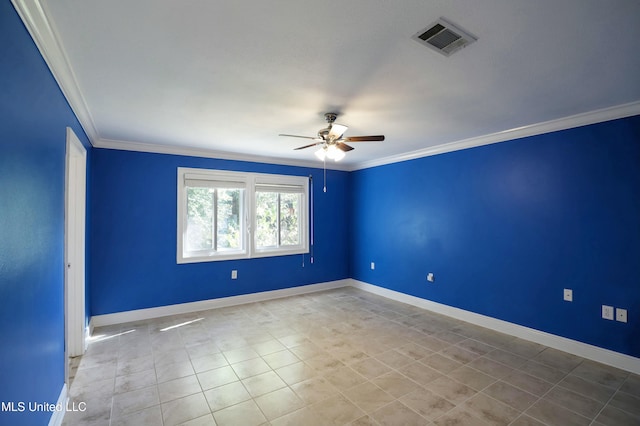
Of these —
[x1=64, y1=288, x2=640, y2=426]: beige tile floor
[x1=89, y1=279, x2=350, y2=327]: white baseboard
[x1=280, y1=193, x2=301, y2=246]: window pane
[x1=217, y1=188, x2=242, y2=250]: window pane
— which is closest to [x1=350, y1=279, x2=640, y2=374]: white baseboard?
[x1=64, y1=288, x2=640, y2=426]: beige tile floor

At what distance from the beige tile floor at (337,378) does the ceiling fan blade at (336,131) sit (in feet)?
7.35

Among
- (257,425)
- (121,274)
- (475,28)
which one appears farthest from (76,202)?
(475,28)

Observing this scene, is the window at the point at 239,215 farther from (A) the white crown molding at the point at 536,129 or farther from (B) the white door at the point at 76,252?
(A) the white crown molding at the point at 536,129

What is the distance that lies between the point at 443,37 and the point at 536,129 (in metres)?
2.40

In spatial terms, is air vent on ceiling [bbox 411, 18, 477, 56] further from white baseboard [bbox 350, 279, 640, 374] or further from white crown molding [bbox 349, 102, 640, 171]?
white baseboard [bbox 350, 279, 640, 374]

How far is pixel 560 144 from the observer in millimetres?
3225

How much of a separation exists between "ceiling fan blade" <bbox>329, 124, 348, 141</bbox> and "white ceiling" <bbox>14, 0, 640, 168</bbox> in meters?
0.16

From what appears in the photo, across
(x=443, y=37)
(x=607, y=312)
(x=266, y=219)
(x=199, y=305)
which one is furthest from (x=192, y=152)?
(x=607, y=312)

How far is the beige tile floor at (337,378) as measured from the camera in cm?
215

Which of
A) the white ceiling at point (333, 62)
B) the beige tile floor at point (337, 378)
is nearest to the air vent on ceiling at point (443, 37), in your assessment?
the white ceiling at point (333, 62)

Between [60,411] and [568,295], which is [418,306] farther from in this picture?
[60,411]

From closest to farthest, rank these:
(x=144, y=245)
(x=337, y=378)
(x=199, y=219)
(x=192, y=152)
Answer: (x=337, y=378) → (x=144, y=245) → (x=192, y=152) → (x=199, y=219)

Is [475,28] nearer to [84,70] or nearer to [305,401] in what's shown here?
[84,70]

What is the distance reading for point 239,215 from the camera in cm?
502
